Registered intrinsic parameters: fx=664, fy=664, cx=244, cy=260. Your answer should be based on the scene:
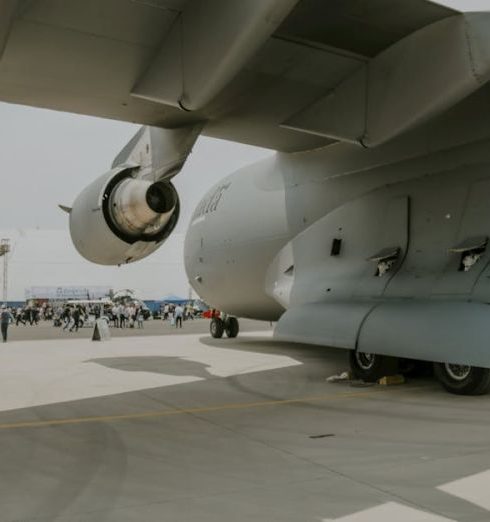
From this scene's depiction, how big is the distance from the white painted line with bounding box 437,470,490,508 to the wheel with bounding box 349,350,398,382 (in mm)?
5048

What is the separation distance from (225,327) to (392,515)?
647 inches

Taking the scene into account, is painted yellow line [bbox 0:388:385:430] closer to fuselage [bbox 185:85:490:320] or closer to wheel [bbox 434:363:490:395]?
wheel [bbox 434:363:490:395]

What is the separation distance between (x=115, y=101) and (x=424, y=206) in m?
4.62

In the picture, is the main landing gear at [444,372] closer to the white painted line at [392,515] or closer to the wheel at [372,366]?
the wheel at [372,366]

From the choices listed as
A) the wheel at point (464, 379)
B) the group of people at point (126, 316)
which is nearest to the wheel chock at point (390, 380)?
the wheel at point (464, 379)

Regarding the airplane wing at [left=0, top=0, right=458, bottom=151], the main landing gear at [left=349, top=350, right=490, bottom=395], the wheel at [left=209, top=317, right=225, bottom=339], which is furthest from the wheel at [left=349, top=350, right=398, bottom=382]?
the wheel at [left=209, top=317, right=225, bottom=339]

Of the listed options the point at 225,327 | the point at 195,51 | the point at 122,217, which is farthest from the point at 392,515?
the point at 225,327

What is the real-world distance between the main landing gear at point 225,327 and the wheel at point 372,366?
1007cm

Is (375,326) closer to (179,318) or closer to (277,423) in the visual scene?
(277,423)

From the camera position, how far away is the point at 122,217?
9523 millimetres

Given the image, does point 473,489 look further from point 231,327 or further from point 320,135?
point 231,327

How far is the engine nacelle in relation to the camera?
9.34 meters

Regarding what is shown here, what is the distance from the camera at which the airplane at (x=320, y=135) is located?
633 cm

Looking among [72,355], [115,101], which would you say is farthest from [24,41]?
[72,355]
